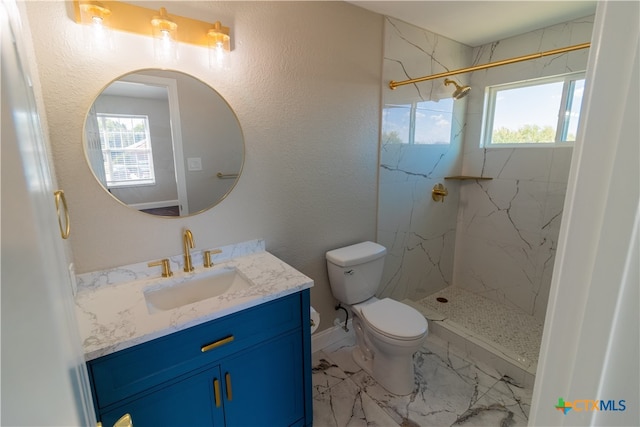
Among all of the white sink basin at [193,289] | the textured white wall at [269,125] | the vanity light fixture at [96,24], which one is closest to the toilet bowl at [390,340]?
the textured white wall at [269,125]

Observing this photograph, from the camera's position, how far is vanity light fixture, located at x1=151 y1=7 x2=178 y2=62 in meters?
1.25

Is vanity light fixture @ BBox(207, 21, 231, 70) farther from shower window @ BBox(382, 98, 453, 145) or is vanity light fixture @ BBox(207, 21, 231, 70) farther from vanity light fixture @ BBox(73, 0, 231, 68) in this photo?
shower window @ BBox(382, 98, 453, 145)

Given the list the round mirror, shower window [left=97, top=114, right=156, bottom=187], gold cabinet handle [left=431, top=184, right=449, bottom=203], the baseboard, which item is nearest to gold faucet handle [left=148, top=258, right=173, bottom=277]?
the round mirror

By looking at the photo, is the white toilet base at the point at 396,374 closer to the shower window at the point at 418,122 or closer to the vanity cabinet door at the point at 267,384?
the vanity cabinet door at the point at 267,384

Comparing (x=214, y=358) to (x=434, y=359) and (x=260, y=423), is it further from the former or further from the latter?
(x=434, y=359)

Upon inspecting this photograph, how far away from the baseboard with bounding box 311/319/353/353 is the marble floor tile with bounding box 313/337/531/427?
61 millimetres

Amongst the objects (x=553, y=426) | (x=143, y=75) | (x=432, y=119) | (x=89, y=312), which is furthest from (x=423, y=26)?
(x=89, y=312)

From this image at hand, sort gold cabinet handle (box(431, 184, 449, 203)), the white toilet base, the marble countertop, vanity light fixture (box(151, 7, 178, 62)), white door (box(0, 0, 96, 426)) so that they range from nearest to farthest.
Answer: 1. white door (box(0, 0, 96, 426))
2. the marble countertop
3. vanity light fixture (box(151, 7, 178, 62))
4. the white toilet base
5. gold cabinet handle (box(431, 184, 449, 203))

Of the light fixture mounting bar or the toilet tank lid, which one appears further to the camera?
the toilet tank lid

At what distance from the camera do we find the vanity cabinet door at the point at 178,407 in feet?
3.44

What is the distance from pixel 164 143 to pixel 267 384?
4.06 ft

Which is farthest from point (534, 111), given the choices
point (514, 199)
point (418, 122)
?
point (418, 122)

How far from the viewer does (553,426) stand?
0.40 metres

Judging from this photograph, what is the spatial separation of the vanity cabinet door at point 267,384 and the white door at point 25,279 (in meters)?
1.04
